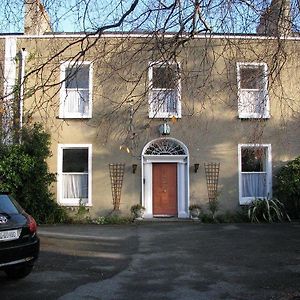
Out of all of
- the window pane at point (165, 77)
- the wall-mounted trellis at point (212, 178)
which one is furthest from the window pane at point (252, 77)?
the wall-mounted trellis at point (212, 178)

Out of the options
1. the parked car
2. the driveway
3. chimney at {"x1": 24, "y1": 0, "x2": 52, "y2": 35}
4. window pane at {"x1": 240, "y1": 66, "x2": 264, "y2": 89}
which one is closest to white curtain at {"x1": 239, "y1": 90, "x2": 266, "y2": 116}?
window pane at {"x1": 240, "y1": 66, "x2": 264, "y2": 89}

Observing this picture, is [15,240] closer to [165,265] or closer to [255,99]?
[165,265]

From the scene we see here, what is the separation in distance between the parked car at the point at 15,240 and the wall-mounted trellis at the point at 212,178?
9948mm

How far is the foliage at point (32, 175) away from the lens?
15610 millimetres

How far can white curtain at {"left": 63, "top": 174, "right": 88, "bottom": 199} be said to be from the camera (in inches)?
667

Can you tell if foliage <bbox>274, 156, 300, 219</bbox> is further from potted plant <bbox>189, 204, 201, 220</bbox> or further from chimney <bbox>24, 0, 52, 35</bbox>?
chimney <bbox>24, 0, 52, 35</bbox>

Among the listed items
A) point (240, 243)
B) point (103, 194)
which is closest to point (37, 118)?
point (103, 194)

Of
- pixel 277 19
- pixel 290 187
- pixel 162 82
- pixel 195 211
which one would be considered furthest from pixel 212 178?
pixel 277 19

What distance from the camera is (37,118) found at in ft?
55.7

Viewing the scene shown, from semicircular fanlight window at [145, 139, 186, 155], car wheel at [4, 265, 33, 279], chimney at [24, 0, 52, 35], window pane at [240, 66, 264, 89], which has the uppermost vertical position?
chimney at [24, 0, 52, 35]

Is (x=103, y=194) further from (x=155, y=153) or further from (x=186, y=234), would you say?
(x=186, y=234)

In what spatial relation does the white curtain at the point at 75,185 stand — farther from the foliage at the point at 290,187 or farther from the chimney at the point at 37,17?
the chimney at the point at 37,17

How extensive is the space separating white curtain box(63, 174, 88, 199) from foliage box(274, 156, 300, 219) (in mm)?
6818

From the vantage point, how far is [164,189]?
1712 cm
